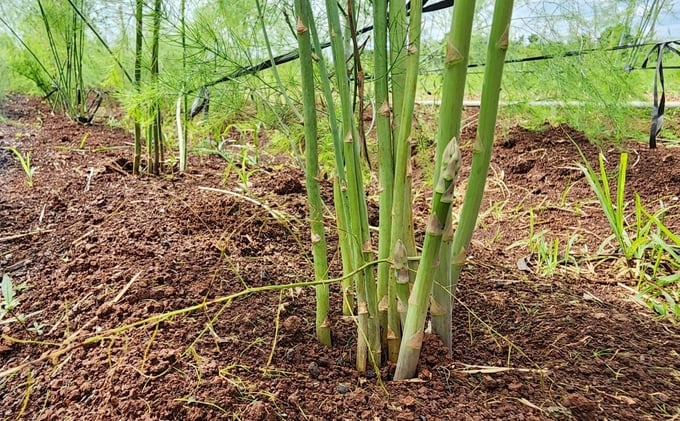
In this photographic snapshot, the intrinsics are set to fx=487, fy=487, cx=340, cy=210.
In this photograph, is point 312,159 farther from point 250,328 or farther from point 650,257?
point 650,257

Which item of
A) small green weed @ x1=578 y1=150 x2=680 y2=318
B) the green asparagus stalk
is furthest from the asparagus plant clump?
small green weed @ x1=578 y1=150 x2=680 y2=318

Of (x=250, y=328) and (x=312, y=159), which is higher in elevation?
(x=312, y=159)

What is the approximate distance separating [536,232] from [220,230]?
873mm

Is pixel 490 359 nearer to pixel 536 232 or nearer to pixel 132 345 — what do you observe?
pixel 132 345

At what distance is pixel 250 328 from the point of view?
0.72 metres

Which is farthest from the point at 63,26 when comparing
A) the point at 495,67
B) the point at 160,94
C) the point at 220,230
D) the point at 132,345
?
the point at 495,67

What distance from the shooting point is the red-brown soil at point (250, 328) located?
58 cm

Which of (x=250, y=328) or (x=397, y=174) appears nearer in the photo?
(x=397, y=174)

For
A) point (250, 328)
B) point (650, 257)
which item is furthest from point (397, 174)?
point (650, 257)

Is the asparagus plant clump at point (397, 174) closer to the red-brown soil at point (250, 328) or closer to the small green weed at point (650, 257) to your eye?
the red-brown soil at point (250, 328)

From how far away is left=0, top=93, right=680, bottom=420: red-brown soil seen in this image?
0.58m

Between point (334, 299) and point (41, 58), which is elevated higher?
point (41, 58)

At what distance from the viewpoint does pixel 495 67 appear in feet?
1.59

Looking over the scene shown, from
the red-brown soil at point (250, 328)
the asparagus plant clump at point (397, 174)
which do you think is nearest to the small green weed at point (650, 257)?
the red-brown soil at point (250, 328)
